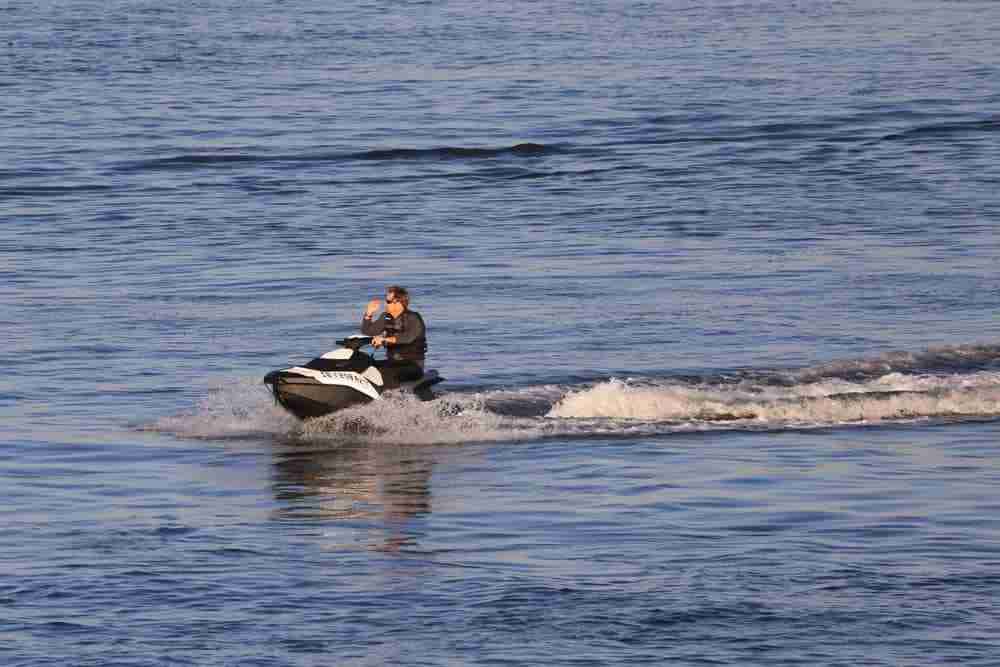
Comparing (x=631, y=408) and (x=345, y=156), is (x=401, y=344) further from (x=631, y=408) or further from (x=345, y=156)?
(x=345, y=156)

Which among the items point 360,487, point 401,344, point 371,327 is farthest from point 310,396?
point 360,487

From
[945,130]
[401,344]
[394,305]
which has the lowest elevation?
[401,344]

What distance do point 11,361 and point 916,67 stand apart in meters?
42.9

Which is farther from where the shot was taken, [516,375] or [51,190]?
[51,190]

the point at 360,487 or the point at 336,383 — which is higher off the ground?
the point at 336,383

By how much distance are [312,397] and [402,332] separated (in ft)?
4.01

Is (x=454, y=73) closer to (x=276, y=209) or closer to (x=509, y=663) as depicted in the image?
(x=276, y=209)

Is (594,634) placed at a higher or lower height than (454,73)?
lower

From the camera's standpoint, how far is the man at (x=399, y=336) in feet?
75.6

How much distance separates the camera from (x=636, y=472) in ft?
68.8

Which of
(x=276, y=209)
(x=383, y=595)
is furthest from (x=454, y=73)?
(x=383, y=595)

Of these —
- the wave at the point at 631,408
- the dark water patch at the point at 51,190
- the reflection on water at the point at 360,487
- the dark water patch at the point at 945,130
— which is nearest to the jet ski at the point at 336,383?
the wave at the point at 631,408

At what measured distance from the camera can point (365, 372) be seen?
75.2 feet

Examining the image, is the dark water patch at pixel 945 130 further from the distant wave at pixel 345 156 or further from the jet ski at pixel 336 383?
the jet ski at pixel 336 383
